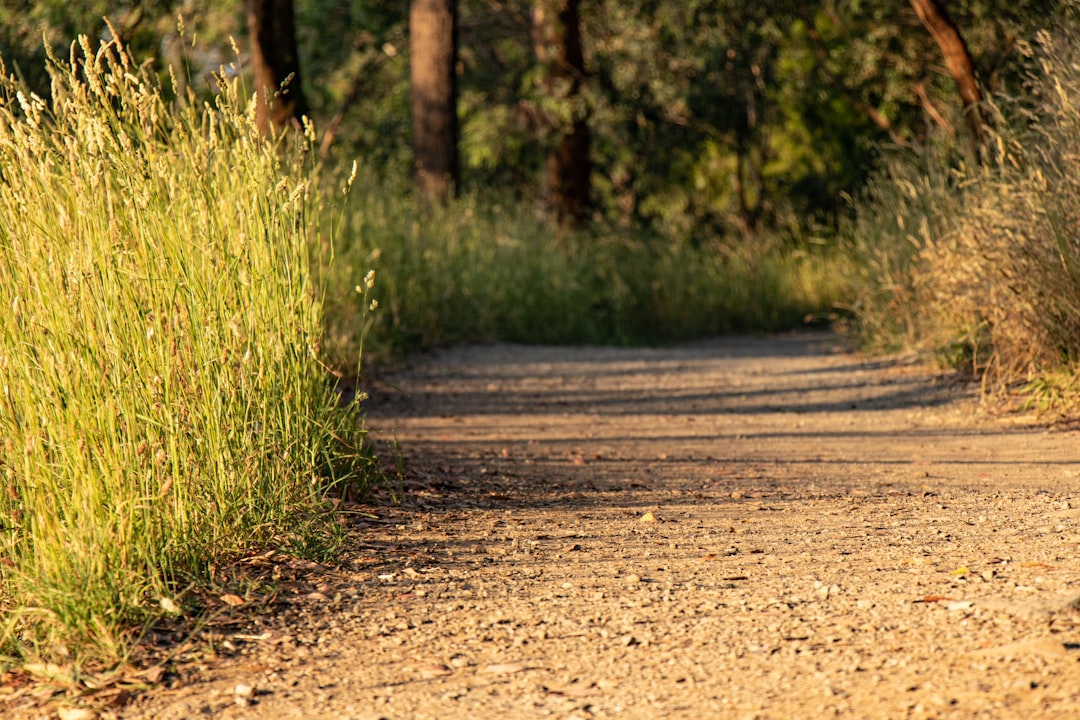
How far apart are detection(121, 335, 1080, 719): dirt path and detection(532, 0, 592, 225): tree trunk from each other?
10.1 metres

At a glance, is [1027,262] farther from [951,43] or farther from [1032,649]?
[951,43]

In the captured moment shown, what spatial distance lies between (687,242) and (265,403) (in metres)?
11.7

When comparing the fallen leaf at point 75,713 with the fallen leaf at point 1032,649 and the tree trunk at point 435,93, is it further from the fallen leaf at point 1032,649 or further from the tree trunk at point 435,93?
the tree trunk at point 435,93

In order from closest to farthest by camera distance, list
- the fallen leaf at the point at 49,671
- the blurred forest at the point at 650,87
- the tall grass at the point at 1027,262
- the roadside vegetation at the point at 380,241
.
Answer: the fallen leaf at the point at 49,671, the roadside vegetation at the point at 380,241, the tall grass at the point at 1027,262, the blurred forest at the point at 650,87

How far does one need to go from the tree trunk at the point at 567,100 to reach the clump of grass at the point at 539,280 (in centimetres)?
110

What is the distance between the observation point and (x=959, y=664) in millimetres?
2822

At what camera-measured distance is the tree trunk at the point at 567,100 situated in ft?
52.1

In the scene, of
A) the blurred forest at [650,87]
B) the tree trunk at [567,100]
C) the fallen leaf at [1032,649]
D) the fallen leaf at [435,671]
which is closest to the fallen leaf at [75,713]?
the fallen leaf at [435,671]

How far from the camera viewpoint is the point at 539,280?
12.4 meters

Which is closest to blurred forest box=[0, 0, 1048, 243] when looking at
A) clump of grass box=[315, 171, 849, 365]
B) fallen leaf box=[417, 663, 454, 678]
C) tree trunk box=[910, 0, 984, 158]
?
clump of grass box=[315, 171, 849, 365]

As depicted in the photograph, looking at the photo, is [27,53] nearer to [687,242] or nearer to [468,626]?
[687,242]

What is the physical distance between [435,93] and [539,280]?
3036 millimetres

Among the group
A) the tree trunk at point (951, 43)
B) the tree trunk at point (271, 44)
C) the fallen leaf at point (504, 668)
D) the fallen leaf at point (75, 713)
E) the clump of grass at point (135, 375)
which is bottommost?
the fallen leaf at point (504, 668)

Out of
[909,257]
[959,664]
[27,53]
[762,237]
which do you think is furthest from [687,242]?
[959,664]
